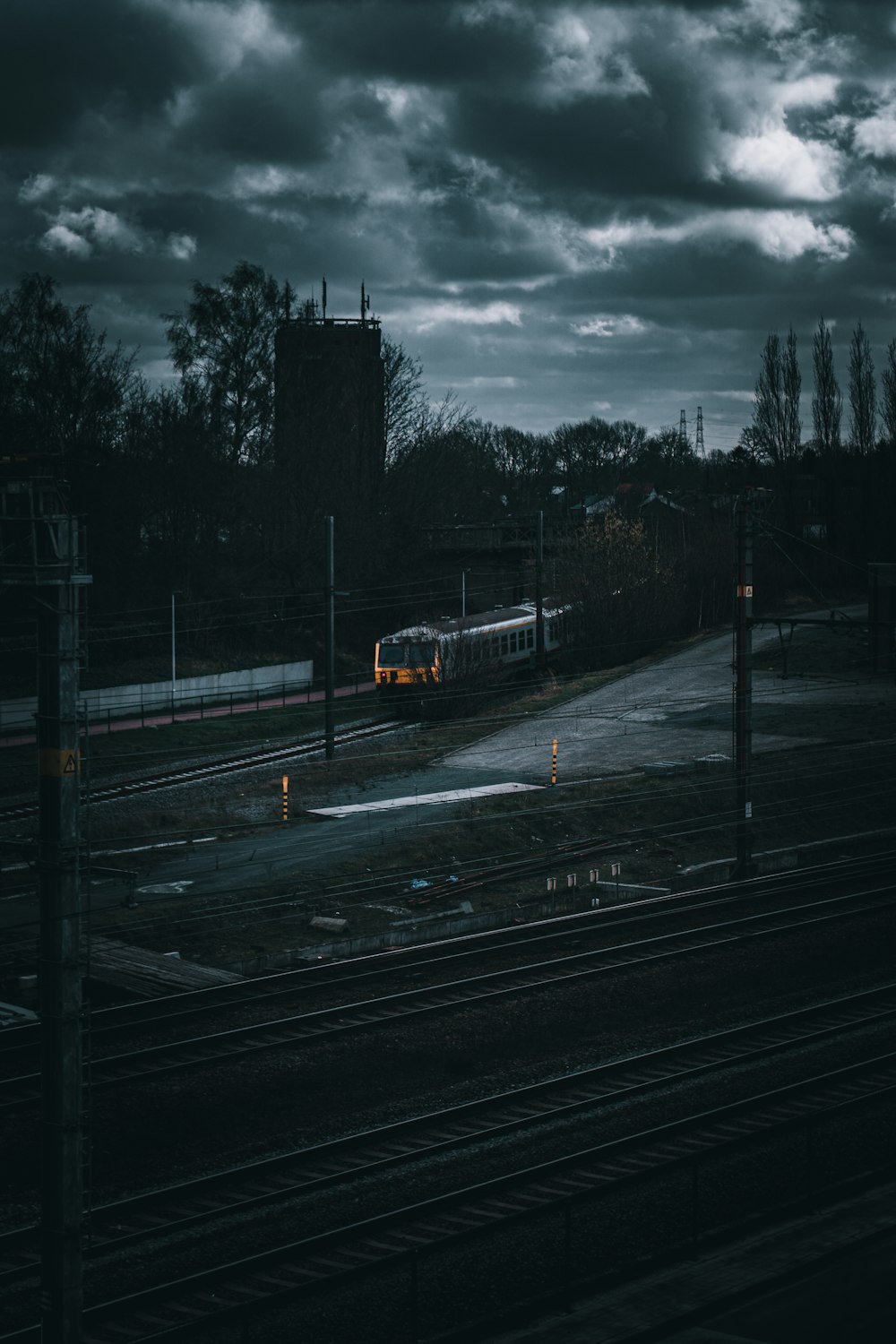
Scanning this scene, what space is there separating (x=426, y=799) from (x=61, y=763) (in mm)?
22393

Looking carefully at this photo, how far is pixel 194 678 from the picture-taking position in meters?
45.5

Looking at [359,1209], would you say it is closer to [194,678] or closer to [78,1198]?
[78,1198]

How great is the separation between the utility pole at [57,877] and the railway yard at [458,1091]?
364 mm

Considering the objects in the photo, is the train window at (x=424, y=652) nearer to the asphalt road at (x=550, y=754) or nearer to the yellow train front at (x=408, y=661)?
the yellow train front at (x=408, y=661)

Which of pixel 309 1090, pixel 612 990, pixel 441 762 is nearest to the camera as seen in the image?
pixel 309 1090

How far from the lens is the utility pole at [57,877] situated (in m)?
7.70

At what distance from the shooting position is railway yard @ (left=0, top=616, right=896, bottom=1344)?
9.84 meters

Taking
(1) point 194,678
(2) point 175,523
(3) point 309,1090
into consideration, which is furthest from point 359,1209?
(2) point 175,523

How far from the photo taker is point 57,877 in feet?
25.4

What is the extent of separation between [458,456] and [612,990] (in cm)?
5396

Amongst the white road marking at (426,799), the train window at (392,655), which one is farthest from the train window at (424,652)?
the white road marking at (426,799)

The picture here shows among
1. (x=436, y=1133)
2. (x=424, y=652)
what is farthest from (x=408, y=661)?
(x=436, y=1133)

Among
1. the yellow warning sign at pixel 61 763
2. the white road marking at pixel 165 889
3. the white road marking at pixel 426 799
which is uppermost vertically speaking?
the yellow warning sign at pixel 61 763

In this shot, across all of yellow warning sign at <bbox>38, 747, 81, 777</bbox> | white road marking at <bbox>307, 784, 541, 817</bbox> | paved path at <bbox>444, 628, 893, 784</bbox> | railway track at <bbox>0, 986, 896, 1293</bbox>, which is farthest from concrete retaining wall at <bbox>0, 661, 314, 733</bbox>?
yellow warning sign at <bbox>38, 747, 81, 777</bbox>
